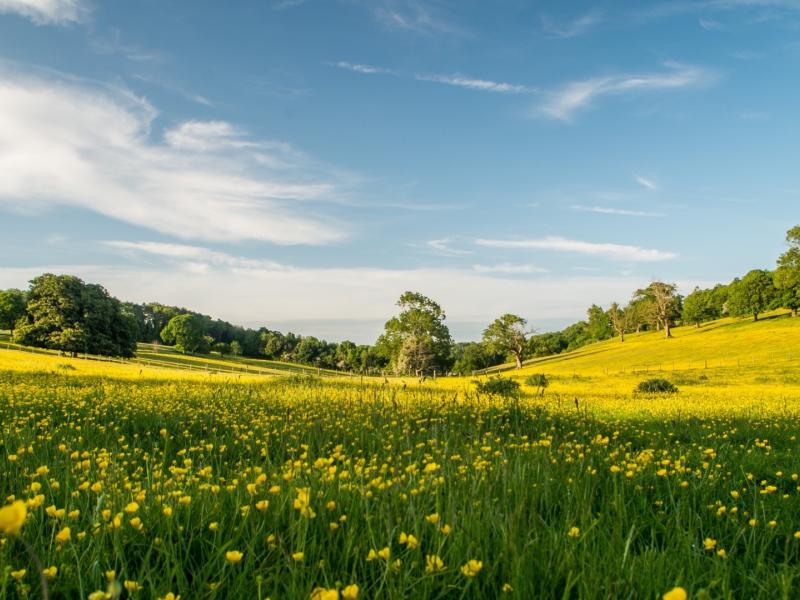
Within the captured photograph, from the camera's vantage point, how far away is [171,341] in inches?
4306

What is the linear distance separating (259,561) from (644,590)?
1.97m

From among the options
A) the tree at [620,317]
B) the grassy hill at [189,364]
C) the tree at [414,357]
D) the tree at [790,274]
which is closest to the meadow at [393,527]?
the grassy hill at [189,364]

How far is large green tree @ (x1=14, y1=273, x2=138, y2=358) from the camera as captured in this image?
2071 inches

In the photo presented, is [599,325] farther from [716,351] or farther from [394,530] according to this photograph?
[394,530]

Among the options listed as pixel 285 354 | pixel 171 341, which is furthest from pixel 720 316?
pixel 171 341

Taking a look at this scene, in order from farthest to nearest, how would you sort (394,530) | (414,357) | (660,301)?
(660,301), (414,357), (394,530)

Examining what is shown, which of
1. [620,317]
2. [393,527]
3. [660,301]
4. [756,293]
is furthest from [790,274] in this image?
[393,527]

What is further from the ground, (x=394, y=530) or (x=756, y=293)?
(x=756, y=293)

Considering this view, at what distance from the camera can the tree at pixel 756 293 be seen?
7056 centimetres

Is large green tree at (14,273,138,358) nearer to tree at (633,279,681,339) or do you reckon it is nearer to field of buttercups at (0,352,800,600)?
field of buttercups at (0,352,800,600)

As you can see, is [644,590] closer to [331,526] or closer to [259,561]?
[331,526]

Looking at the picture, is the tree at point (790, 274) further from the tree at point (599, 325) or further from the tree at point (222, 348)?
the tree at point (222, 348)

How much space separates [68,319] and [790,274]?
95.7 m

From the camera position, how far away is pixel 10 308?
6869 centimetres
